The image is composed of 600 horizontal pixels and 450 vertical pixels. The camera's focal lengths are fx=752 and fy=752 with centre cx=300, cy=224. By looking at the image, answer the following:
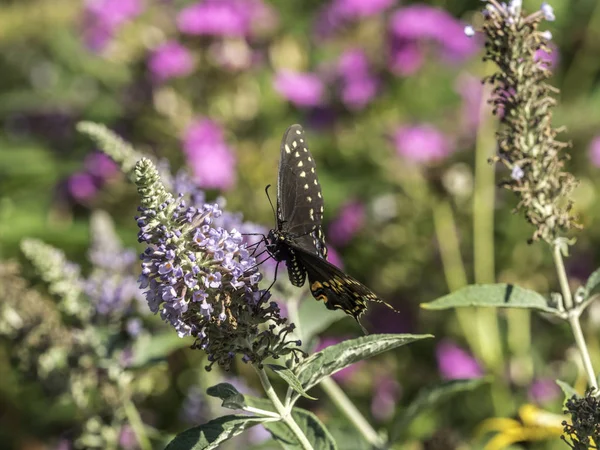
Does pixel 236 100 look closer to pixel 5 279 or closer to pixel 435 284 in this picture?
pixel 435 284

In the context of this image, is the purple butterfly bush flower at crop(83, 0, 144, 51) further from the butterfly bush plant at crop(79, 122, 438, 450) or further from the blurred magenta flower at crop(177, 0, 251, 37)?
the butterfly bush plant at crop(79, 122, 438, 450)

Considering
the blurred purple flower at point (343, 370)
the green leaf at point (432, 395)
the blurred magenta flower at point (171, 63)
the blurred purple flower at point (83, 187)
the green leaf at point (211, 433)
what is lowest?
the green leaf at point (432, 395)

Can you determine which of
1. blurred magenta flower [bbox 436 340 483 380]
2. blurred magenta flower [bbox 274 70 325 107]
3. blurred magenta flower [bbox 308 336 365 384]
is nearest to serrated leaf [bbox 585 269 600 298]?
blurred magenta flower [bbox 436 340 483 380]

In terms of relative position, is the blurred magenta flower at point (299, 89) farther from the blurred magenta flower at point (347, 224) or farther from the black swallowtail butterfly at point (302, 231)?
the black swallowtail butterfly at point (302, 231)

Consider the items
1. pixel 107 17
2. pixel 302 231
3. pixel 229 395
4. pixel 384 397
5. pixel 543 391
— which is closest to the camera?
pixel 229 395

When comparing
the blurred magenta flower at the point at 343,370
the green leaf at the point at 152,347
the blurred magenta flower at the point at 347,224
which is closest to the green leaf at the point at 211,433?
the green leaf at the point at 152,347

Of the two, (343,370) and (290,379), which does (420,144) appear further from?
(290,379)

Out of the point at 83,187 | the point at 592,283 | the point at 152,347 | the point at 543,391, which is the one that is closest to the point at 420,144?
the point at 543,391

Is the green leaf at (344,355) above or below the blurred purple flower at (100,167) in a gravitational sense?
below
